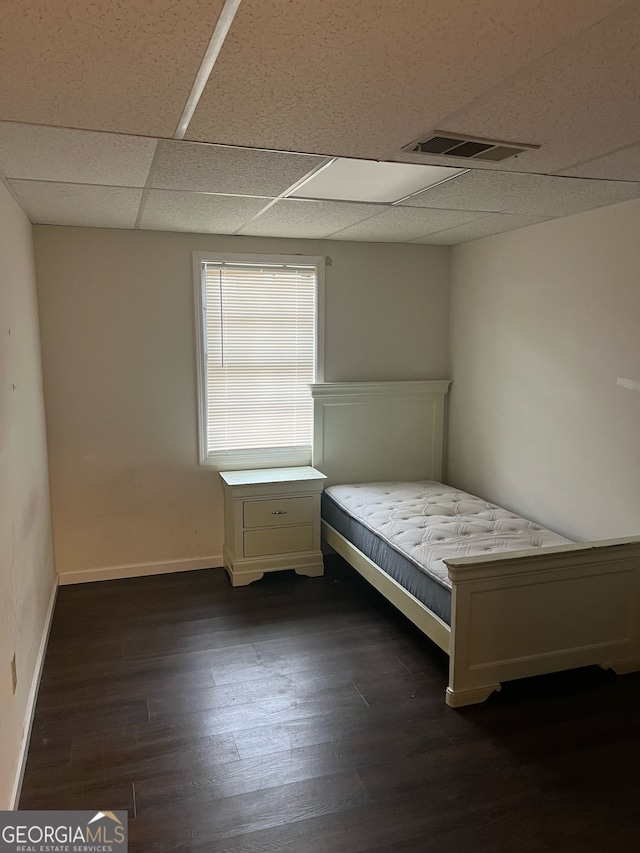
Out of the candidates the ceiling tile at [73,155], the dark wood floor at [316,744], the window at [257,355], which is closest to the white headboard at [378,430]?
the window at [257,355]

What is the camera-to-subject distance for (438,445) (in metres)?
4.75

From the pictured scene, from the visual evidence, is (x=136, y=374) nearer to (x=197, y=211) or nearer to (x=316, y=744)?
(x=197, y=211)

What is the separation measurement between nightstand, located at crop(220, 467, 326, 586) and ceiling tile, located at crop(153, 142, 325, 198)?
1.90 metres

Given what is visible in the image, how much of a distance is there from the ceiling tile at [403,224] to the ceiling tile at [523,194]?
168 millimetres

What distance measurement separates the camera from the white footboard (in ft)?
8.77

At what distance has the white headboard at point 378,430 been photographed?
175 inches

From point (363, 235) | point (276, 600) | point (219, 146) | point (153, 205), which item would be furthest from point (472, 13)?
point (276, 600)

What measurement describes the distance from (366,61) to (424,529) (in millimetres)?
2483

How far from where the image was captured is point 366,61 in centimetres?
147

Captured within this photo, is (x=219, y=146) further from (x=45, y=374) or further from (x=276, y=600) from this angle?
(x=276, y=600)

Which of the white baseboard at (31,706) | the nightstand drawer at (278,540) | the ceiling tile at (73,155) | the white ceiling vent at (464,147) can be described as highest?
Result: the white ceiling vent at (464,147)

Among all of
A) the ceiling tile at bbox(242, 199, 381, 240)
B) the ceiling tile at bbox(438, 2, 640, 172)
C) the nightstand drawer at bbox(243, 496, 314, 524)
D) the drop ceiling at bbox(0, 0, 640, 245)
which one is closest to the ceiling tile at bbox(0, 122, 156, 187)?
the drop ceiling at bbox(0, 0, 640, 245)

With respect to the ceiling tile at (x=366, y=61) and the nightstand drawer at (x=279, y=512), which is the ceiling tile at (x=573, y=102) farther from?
the nightstand drawer at (x=279, y=512)

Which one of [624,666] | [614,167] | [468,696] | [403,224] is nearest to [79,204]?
[403,224]
